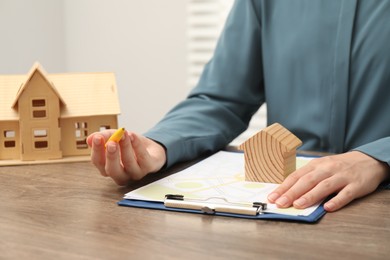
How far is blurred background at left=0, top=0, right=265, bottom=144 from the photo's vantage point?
2395 millimetres

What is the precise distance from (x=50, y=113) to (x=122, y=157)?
0.25 m

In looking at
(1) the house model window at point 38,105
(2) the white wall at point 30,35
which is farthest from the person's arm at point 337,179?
(2) the white wall at point 30,35

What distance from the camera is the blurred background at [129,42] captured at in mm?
2395

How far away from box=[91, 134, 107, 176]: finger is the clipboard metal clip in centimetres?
15

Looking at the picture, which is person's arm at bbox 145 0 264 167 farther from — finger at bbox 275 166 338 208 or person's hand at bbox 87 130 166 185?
finger at bbox 275 166 338 208

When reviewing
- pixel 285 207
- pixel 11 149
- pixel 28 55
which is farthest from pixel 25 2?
pixel 285 207

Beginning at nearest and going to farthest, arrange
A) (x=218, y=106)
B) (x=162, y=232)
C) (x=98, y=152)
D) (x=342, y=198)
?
1. (x=162, y=232)
2. (x=342, y=198)
3. (x=98, y=152)
4. (x=218, y=106)

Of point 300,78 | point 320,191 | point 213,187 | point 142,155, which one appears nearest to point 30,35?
point 300,78

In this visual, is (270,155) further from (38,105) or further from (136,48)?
(136,48)

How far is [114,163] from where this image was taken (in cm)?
93

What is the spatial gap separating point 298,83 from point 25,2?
1408 millimetres

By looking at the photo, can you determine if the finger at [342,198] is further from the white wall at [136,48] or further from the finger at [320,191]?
the white wall at [136,48]

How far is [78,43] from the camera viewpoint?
102 inches

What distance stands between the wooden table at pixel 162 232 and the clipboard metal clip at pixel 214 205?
0.01 meters
